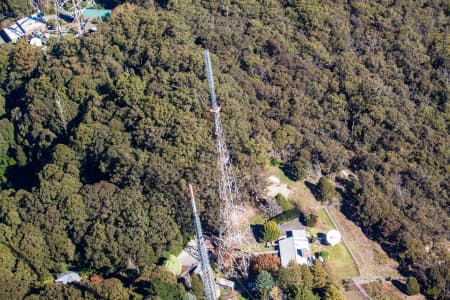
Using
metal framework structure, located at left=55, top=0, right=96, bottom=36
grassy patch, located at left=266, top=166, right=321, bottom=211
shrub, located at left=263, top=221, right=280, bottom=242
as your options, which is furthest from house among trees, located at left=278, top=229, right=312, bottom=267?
metal framework structure, located at left=55, top=0, right=96, bottom=36

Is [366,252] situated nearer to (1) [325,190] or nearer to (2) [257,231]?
(1) [325,190]

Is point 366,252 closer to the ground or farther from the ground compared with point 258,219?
closer to the ground

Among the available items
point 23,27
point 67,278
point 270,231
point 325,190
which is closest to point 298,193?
point 325,190

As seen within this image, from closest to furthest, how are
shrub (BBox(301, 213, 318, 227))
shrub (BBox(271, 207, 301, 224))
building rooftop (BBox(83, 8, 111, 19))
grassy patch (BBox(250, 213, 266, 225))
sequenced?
shrub (BBox(271, 207, 301, 224)), shrub (BBox(301, 213, 318, 227)), grassy patch (BBox(250, 213, 266, 225)), building rooftop (BBox(83, 8, 111, 19))

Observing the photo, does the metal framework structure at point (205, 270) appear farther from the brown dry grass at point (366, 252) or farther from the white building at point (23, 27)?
the white building at point (23, 27)

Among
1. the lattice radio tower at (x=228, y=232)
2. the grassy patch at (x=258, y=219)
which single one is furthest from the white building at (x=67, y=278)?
the grassy patch at (x=258, y=219)

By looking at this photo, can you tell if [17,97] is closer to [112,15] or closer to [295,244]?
[112,15]

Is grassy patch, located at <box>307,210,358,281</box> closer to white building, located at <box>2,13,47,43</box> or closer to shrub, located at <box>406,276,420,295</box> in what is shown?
shrub, located at <box>406,276,420,295</box>
